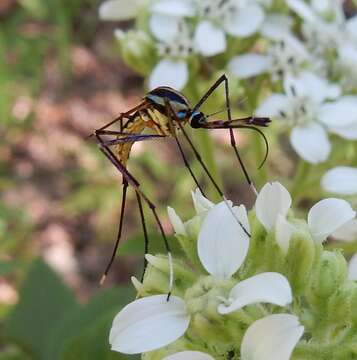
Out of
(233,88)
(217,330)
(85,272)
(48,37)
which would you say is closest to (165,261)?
(217,330)

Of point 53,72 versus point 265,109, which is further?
point 53,72

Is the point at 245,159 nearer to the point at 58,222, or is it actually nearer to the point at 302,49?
the point at 58,222

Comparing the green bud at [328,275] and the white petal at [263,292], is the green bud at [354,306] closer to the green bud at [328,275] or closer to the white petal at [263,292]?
the green bud at [328,275]

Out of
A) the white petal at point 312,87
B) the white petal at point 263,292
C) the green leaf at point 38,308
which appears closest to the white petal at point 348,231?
the white petal at point 263,292

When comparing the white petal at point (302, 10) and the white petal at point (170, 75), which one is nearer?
the white petal at point (170, 75)

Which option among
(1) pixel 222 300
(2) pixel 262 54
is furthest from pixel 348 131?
(1) pixel 222 300

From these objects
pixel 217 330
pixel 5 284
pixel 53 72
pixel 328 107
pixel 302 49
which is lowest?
pixel 217 330

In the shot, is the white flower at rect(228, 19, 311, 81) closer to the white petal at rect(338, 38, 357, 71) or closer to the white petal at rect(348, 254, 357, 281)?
the white petal at rect(338, 38, 357, 71)
